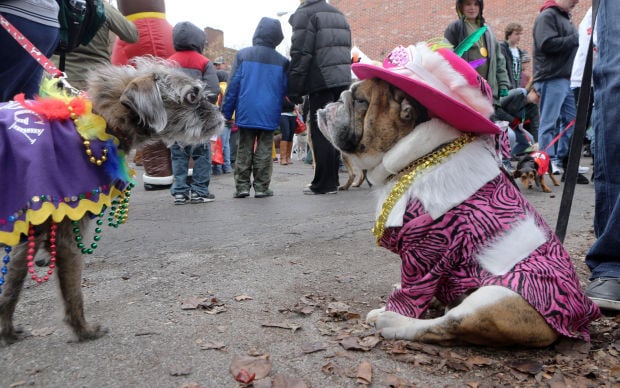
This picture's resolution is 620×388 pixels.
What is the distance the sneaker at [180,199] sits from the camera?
677 cm

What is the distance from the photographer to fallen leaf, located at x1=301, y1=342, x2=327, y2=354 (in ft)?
7.27

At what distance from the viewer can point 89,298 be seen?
2971 mm

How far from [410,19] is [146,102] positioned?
2719 centimetres

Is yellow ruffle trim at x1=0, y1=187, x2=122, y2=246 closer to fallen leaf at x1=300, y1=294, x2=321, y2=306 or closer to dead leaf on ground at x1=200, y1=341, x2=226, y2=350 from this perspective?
dead leaf on ground at x1=200, y1=341, x2=226, y2=350

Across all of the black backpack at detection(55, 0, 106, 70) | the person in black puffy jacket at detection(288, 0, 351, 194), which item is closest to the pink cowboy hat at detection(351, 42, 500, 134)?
the black backpack at detection(55, 0, 106, 70)

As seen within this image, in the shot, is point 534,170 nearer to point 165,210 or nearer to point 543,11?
point 543,11

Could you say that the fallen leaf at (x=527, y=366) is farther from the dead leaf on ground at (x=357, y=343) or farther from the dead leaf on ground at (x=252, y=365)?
the dead leaf on ground at (x=252, y=365)

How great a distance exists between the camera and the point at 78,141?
2.23 meters

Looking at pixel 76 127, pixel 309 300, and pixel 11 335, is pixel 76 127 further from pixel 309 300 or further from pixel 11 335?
pixel 309 300

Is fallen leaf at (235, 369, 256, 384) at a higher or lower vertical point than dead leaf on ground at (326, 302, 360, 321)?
higher

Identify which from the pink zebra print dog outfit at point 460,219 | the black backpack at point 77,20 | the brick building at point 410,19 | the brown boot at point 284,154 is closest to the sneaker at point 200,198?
the black backpack at point 77,20

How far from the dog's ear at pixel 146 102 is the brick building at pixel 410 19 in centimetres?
2468

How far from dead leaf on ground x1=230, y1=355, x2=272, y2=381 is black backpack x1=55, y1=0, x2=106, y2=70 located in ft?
9.65

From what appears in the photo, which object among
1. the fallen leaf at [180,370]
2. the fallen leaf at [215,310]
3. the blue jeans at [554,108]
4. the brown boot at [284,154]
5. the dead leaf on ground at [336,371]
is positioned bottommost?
the brown boot at [284,154]
